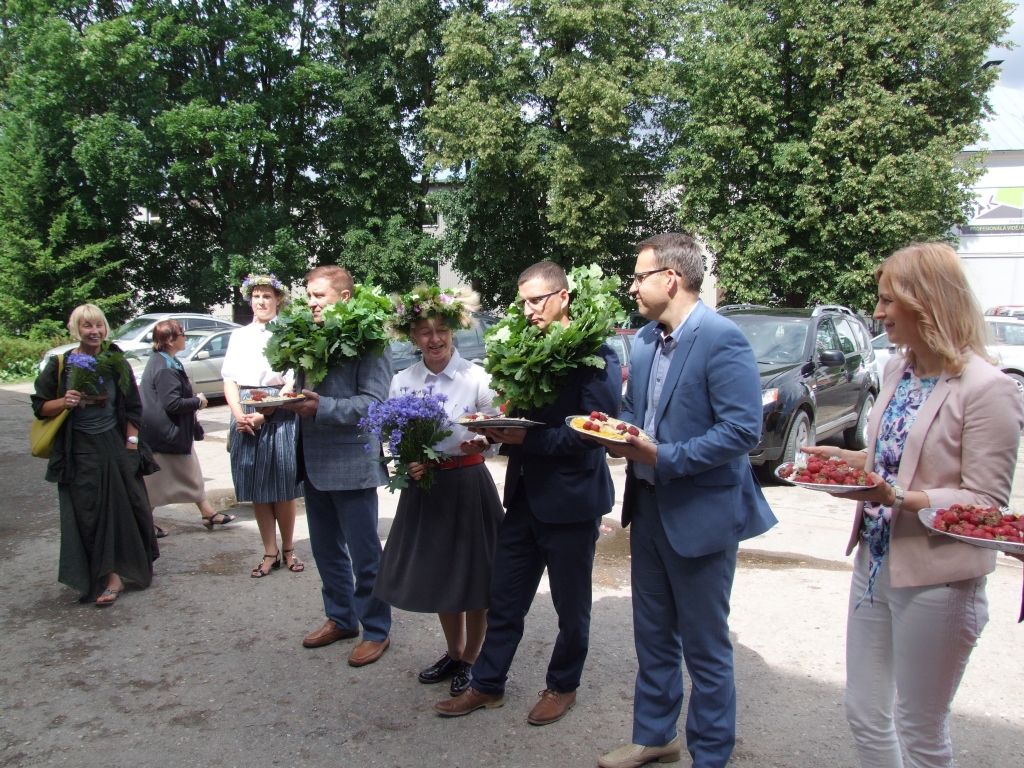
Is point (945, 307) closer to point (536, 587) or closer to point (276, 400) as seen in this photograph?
point (536, 587)

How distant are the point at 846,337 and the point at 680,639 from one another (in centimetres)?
867

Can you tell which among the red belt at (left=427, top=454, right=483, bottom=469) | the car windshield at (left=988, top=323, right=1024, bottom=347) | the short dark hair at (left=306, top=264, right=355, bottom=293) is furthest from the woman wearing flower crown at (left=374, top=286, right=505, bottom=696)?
the car windshield at (left=988, top=323, right=1024, bottom=347)

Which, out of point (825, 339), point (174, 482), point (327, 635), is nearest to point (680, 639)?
point (327, 635)

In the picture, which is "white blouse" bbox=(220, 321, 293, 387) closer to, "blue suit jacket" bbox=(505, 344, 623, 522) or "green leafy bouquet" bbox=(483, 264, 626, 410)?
"green leafy bouquet" bbox=(483, 264, 626, 410)

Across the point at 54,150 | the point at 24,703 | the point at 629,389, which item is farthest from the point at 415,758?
the point at 54,150

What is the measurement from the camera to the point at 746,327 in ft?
32.6

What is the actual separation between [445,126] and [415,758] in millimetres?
23370

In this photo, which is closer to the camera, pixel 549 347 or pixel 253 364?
pixel 549 347

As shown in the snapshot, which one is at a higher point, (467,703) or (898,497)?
(898,497)

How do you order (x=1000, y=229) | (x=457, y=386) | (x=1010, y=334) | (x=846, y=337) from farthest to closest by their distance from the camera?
(x=1000, y=229) → (x=1010, y=334) → (x=846, y=337) → (x=457, y=386)

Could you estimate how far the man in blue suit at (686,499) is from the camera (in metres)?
2.92

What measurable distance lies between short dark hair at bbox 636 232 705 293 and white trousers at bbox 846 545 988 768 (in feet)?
4.06

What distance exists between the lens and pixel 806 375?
29.6ft

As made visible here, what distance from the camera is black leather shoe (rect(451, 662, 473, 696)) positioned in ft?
12.7
